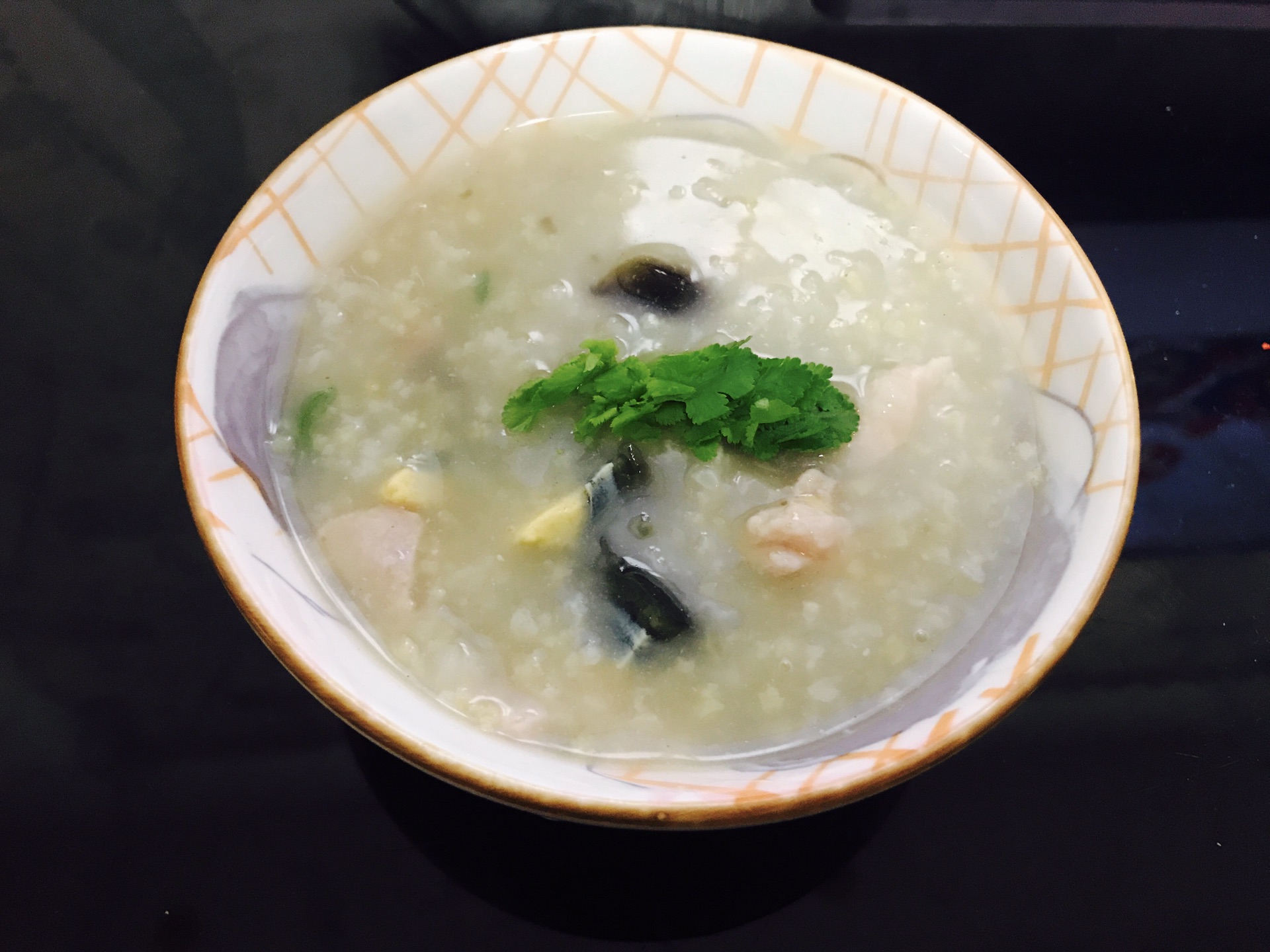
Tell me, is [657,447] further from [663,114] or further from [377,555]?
[663,114]

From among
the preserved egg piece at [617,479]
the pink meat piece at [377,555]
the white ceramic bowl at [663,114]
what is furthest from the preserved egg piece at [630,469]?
the white ceramic bowl at [663,114]

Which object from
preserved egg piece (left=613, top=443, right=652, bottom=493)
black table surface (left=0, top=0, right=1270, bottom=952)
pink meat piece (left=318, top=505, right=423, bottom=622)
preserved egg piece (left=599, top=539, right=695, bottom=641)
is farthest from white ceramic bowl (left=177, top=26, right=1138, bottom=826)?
preserved egg piece (left=613, top=443, right=652, bottom=493)

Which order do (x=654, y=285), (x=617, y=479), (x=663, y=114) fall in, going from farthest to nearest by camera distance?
1. (x=663, y=114)
2. (x=654, y=285)
3. (x=617, y=479)

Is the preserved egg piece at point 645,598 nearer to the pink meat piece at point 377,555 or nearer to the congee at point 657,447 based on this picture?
the congee at point 657,447

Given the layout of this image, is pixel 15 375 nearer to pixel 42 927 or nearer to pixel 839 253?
pixel 42 927

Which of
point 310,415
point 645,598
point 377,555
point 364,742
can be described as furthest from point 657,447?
point 364,742

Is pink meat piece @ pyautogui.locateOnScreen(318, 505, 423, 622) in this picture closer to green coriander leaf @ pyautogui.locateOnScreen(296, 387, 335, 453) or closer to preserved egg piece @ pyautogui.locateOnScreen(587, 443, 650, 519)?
green coriander leaf @ pyautogui.locateOnScreen(296, 387, 335, 453)

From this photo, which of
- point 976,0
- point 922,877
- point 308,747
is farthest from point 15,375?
point 976,0
